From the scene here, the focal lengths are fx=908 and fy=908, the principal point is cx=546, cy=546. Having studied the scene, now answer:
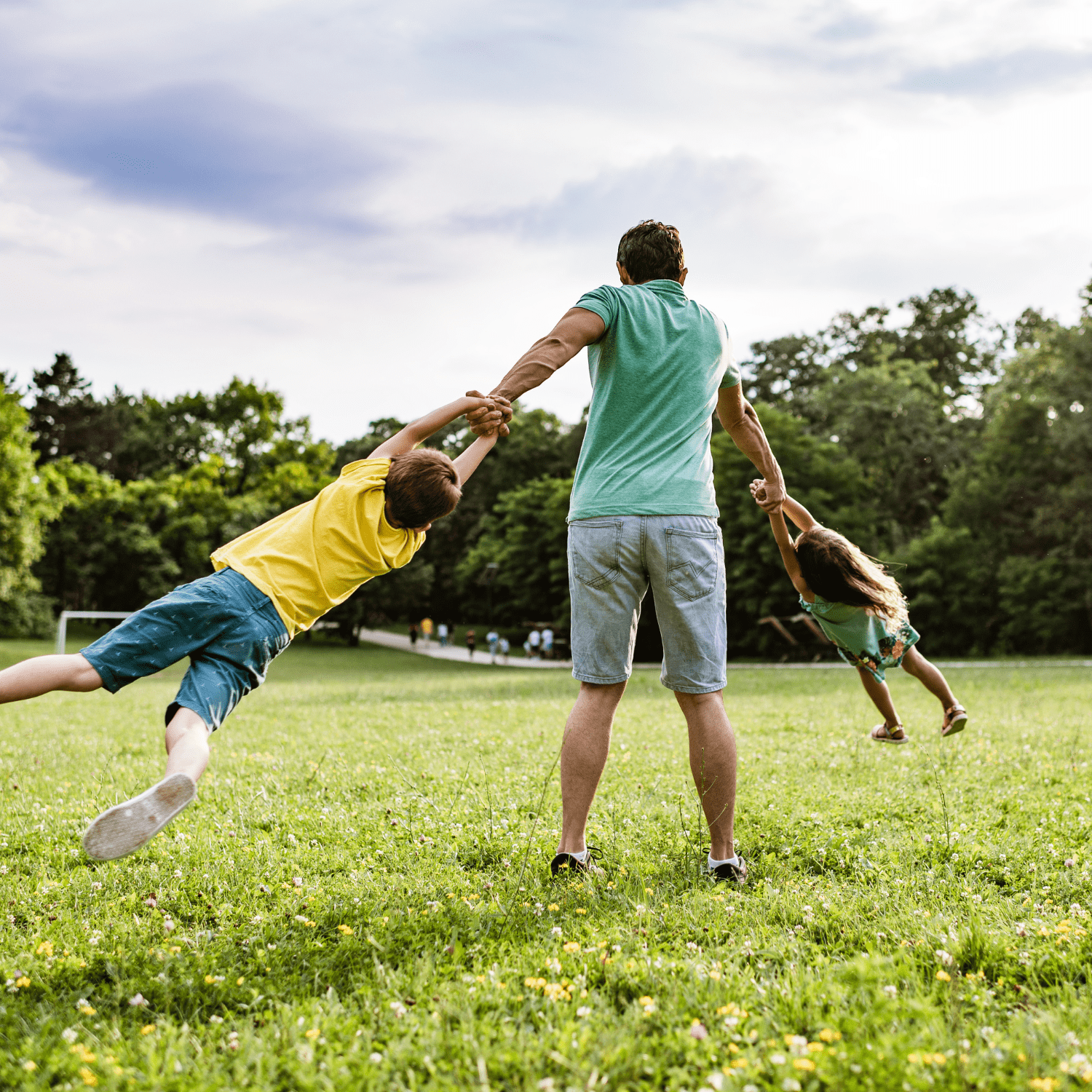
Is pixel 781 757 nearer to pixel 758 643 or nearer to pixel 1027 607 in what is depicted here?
pixel 758 643

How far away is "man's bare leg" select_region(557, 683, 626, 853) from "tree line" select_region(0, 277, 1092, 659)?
25.1 metres

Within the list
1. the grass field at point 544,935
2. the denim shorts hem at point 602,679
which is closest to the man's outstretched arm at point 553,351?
the denim shorts hem at point 602,679

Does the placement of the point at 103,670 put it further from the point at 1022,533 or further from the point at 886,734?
the point at 1022,533

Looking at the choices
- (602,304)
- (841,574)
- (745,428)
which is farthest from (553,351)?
(841,574)

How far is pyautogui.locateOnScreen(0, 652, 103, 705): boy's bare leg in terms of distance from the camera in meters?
3.39

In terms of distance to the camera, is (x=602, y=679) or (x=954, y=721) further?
(x=954, y=721)

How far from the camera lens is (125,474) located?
6372 cm

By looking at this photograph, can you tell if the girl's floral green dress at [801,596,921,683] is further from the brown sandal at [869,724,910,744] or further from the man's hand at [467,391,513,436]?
the man's hand at [467,391,513,436]

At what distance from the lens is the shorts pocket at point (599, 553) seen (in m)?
3.64

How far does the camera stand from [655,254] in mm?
3994

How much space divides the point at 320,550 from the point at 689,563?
1558 millimetres

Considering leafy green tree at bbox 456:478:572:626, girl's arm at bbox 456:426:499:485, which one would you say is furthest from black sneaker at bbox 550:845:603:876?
leafy green tree at bbox 456:478:572:626

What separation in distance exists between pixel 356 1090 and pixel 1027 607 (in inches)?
1556

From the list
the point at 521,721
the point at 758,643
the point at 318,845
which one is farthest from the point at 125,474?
the point at 318,845
